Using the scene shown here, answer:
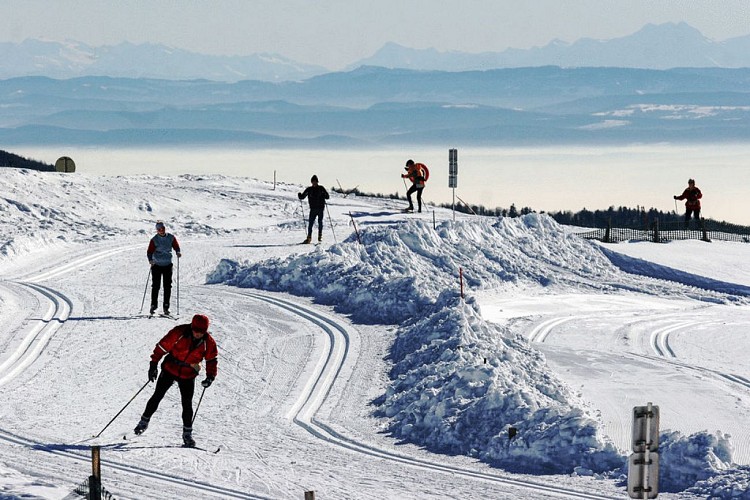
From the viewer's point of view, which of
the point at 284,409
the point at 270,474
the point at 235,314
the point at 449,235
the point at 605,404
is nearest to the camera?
the point at 270,474

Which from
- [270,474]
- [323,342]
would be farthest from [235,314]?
[270,474]

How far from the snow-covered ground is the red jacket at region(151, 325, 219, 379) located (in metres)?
0.97

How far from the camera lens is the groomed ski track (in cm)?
1137

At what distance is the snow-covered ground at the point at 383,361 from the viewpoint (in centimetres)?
1216

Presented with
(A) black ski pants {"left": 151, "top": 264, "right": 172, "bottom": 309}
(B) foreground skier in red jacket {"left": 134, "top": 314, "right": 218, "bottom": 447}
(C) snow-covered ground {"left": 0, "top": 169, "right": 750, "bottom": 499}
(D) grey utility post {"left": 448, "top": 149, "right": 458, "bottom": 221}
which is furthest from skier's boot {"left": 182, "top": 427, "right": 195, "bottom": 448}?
(D) grey utility post {"left": 448, "top": 149, "right": 458, "bottom": 221}

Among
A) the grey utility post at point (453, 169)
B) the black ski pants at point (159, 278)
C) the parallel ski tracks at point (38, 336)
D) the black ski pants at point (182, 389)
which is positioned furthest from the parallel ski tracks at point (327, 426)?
the grey utility post at point (453, 169)

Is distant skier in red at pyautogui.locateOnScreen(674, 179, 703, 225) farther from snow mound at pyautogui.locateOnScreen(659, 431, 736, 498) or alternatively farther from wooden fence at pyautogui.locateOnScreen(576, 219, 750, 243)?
snow mound at pyautogui.locateOnScreen(659, 431, 736, 498)

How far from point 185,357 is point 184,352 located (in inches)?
2.5

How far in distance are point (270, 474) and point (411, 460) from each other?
1.95m

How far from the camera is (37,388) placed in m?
15.5

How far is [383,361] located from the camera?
717 inches

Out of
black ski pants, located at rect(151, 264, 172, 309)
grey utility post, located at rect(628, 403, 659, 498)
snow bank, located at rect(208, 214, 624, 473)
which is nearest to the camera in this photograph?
grey utility post, located at rect(628, 403, 659, 498)

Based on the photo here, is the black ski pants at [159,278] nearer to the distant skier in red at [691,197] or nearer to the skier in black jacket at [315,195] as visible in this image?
the skier in black jacket at [315,195]

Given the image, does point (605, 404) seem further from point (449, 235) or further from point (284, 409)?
point (449, 235)
